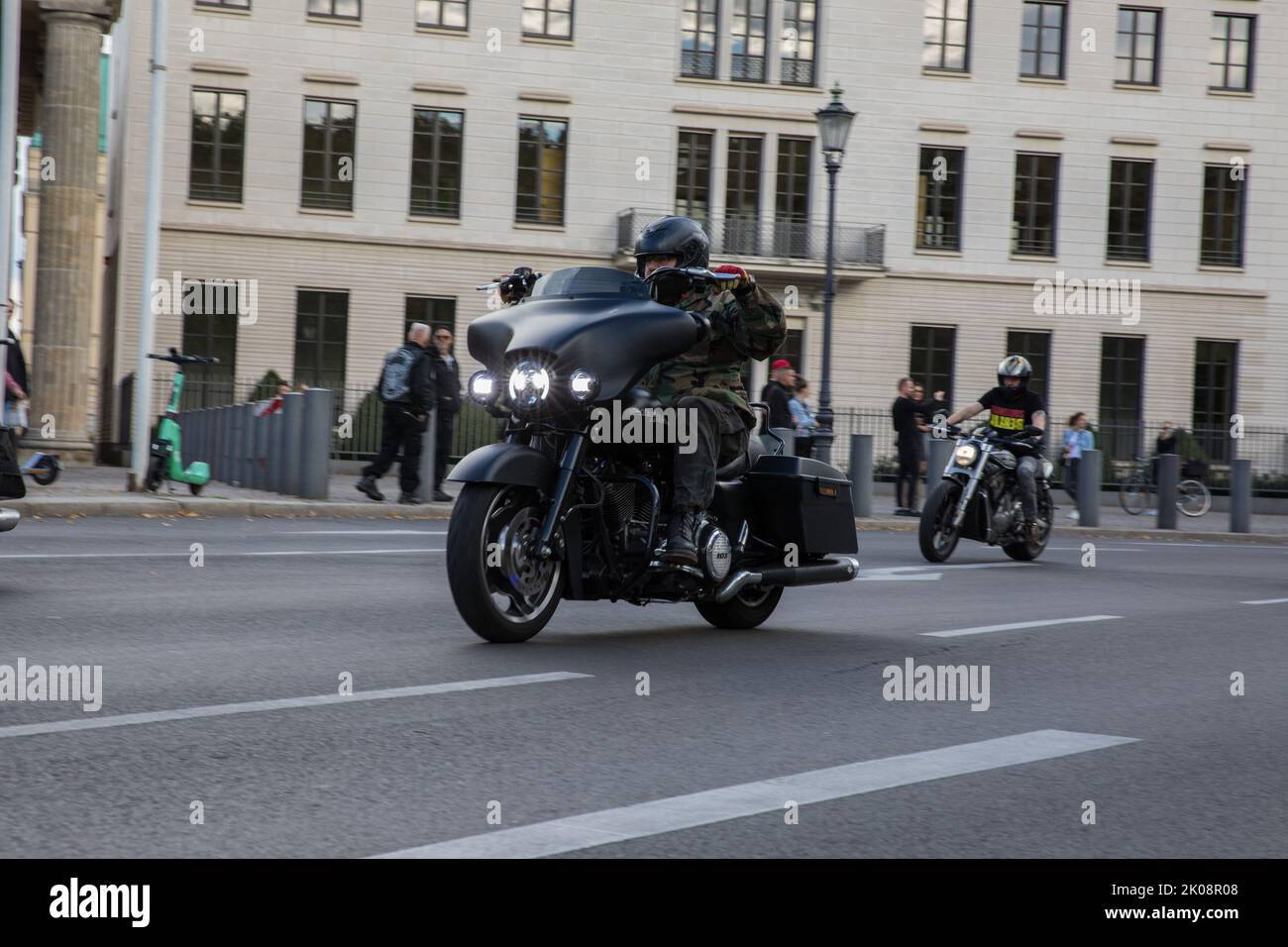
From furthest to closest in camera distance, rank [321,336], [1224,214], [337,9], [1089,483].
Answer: [1224,214], [321,336], [337,9], [1089,483]

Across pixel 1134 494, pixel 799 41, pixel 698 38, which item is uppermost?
pixel 799 41

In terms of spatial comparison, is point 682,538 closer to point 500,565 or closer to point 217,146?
point 500,565

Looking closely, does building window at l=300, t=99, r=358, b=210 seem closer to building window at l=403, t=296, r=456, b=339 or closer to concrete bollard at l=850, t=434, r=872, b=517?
building window at l=403, t=296, r=456, b=339

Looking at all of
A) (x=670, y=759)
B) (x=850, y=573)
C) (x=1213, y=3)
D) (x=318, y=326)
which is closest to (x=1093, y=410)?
(x=1213, y=3)

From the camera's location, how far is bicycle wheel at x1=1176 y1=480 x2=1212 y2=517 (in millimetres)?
29953

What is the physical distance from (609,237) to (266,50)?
27.1 feet

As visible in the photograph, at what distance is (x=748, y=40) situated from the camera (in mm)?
38500

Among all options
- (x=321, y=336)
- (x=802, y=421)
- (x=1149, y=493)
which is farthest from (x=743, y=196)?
(x=802, y=421)

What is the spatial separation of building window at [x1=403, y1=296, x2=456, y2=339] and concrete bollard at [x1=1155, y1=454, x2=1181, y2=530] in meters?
17.1

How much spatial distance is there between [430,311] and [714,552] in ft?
100

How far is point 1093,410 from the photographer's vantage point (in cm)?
4019

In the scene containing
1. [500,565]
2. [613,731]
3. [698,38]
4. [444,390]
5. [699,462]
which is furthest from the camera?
[698,38]
